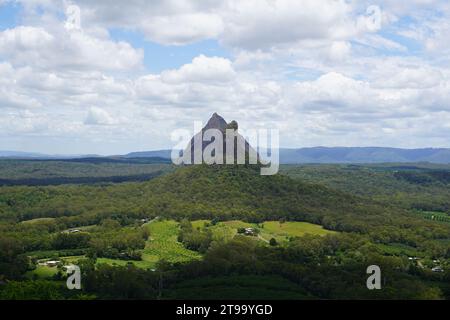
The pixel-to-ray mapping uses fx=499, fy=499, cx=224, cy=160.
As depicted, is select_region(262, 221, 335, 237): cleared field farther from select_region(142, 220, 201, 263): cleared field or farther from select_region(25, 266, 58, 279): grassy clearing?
select_region(25, 266, 58, 279): grassy clearing

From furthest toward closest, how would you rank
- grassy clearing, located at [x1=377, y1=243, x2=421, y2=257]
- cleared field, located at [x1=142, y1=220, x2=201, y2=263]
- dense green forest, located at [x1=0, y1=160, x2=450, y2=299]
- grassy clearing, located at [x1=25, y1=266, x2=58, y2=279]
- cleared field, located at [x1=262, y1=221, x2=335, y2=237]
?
1. cleared field, located at [x1=262, y1=221, x2=335, y2=237]
2. grassy clearing, located at [x1=377, y1=243, x2=421, y2=257]
3. cleared field, located at [x1=142, y1=220, x2=201, y2=263]
4. grassy clearing, located at [x1=25, y1=266, x2=58, y2=279]
5. dense green forest, located at [x1=0, y1=160, x2=450, y2=299]

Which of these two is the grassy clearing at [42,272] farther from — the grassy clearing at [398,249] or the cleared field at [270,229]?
the grassy clearing at [398,249]

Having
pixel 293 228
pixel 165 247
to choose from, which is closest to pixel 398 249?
pixel 293 228

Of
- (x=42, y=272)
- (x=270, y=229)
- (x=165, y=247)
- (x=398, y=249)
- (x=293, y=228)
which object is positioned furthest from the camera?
(x=293, y=228)

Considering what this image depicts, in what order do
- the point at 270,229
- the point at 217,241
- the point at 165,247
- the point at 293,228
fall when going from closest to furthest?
the point at 165,247 < the point at 217,241 < the point at 270,229 < the point at 293,228

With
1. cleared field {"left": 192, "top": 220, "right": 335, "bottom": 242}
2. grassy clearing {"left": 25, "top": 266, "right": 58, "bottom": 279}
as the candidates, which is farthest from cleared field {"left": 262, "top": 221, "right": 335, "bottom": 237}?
grassy clearing {"left": 25, "top": 266, "right": 58, "bottom": 279}

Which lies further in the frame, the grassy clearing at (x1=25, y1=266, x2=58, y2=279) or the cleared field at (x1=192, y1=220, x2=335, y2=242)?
the cleared field at (x1=192, y1=220, x2=335, y2=242)

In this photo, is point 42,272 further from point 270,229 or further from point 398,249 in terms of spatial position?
point 398,249
